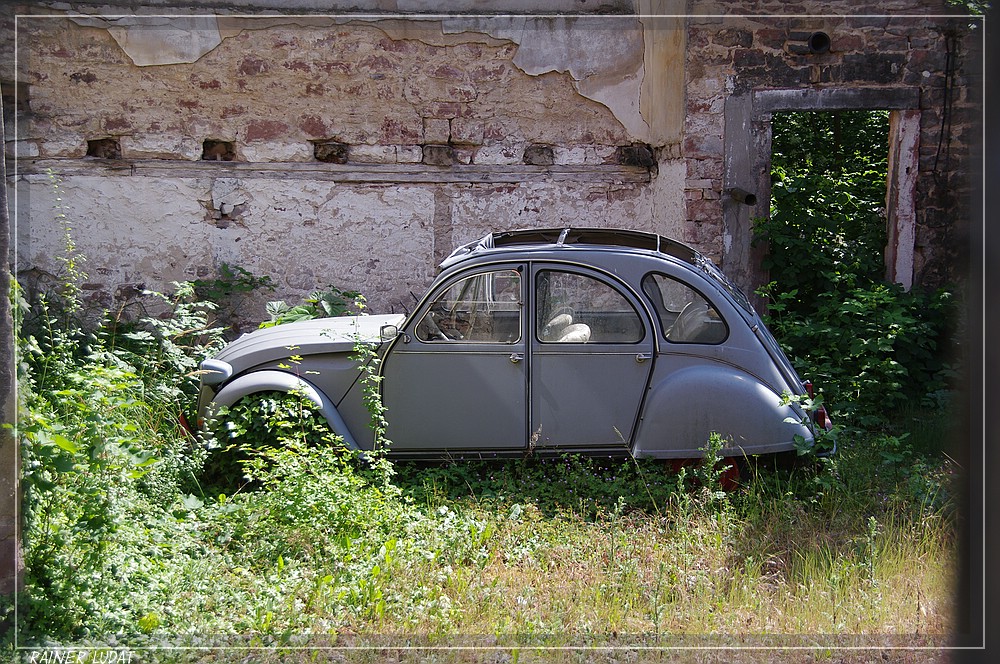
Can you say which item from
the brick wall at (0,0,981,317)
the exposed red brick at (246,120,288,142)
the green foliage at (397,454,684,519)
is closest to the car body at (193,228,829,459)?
the green foliage at (397,454,684,519)

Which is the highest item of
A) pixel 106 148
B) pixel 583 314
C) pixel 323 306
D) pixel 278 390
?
pixel 106 148

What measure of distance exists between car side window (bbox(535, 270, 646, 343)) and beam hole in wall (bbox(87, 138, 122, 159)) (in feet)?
17.5

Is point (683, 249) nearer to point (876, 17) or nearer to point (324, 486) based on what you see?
point (324, 486)

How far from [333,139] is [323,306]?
1.80 meters

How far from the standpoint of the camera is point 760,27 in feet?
23.9

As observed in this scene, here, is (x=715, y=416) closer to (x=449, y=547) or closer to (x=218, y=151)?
(x=449, y=547)

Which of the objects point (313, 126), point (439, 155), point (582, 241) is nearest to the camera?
point (582, 241)

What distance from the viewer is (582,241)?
5.17 m

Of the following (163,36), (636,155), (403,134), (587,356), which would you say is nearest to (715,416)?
(587,356)

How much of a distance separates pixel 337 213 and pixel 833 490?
5.44 metres

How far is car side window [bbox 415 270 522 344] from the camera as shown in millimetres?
4621

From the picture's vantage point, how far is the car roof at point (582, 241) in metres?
4.97

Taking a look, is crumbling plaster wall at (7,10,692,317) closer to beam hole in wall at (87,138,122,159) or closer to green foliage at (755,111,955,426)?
beam hole in wall at (87,138,122,159)

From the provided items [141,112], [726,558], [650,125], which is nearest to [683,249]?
[726,558]
